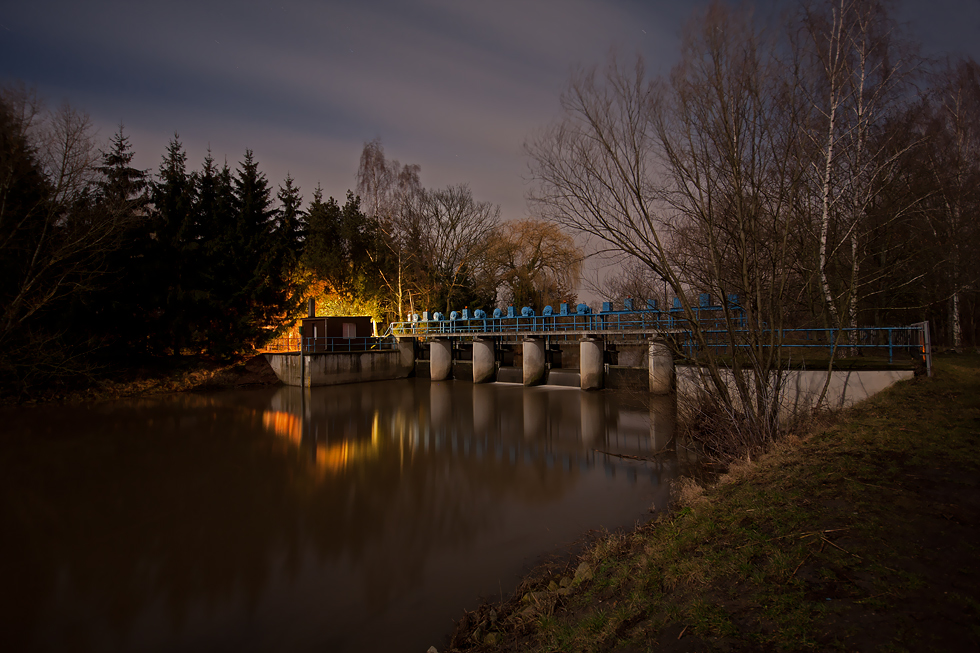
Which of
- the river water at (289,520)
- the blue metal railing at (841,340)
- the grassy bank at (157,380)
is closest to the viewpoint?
the river water at (289,520)

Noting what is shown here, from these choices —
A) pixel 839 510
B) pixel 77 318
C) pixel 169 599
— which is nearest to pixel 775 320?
pixel 839 510

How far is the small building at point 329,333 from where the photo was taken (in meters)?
28.3

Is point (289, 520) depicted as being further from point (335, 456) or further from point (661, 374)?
point (661, 374)

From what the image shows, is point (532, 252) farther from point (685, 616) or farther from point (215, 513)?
point (685, 616)

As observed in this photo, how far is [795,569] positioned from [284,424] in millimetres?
16042

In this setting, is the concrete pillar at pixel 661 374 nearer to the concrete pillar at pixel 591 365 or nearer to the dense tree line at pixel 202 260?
the concrete pillar at pixel 591 365

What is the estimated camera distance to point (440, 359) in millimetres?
29375

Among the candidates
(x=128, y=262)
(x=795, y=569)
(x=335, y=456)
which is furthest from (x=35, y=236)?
(x=795, y=569)

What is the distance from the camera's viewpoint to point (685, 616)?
137 inches

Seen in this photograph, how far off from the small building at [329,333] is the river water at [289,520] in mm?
11735

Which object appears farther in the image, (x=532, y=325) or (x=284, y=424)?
(x=532, y=325)

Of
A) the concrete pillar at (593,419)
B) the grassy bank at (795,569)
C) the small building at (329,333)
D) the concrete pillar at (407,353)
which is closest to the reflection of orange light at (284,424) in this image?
the concrete pillar at (593,419)

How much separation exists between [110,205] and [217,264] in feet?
24.0

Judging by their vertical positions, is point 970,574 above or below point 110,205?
below
